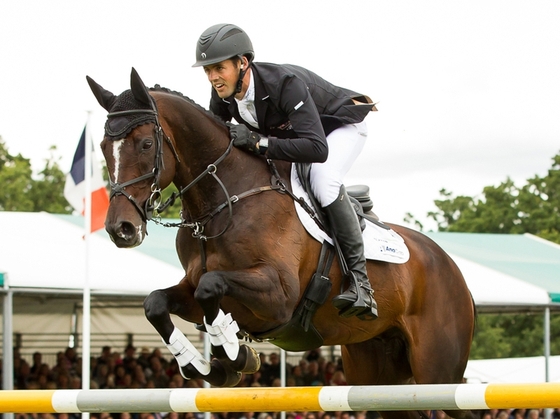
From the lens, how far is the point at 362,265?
5.55m

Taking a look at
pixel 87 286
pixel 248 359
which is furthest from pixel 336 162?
pixel 87 286

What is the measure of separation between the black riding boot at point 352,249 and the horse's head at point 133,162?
1117 millimetres

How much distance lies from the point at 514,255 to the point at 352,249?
573 inches

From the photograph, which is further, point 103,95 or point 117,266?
point 117,266

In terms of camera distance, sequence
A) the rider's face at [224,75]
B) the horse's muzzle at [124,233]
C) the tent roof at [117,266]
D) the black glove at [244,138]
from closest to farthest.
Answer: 1. the horse's muzzle at [124,233]
2. the rider's face at [224,75]
3. the black glove at [244,138]
4. the tent roof at [117,266]

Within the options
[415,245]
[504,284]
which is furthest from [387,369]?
[504,284]

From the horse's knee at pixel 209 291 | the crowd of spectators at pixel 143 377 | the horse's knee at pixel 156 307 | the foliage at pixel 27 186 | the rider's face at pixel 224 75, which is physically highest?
the foliage at pixel 27 186

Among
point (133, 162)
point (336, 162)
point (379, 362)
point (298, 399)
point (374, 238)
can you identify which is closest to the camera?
point (298, 399)

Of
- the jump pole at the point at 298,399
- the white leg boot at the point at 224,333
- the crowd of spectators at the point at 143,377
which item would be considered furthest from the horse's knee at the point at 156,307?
the crowd of spectators at the point at 143,377

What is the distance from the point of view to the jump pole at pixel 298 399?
368 centimetres

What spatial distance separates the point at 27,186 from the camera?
47.1 m

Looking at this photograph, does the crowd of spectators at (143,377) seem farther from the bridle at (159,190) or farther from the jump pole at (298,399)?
the jump pole at (298,399)

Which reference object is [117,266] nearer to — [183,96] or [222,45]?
[183,96]

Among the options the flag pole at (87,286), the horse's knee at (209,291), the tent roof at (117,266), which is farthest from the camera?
the tent roof at (117,266)
